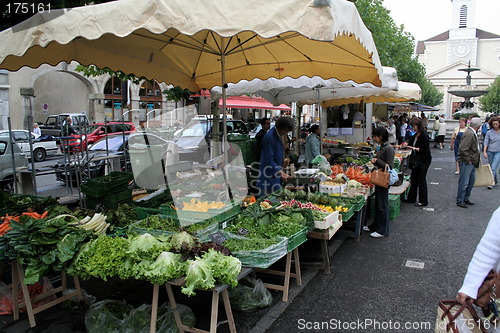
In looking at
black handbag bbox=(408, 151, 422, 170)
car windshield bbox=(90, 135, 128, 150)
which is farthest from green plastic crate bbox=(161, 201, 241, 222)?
car windshield bbox=(90, 135, 128, 150)

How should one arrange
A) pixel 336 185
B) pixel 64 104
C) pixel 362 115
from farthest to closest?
1. pixel 64 104
2. pixel 362 115
3. pixel 336 185

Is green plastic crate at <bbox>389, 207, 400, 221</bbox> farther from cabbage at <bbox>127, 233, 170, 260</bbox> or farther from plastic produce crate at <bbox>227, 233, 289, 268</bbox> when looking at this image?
cabbage at <bbox>127, 233, 170, 260</bbox>

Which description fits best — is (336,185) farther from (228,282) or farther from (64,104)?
(64,104)

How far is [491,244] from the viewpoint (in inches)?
86.4

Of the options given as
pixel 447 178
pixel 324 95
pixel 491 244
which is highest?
pixel 324 95

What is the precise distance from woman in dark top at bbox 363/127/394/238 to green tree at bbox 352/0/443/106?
1324 cm

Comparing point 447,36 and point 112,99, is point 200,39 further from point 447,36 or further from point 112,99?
point 447,36

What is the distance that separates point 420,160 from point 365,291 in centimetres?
507

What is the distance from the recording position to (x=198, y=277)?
10.1 feet

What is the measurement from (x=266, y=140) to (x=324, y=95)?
5726 mm

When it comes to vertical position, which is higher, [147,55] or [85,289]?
[147,55]

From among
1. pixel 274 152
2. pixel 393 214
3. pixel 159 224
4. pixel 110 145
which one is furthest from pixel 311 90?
pixel 159 224

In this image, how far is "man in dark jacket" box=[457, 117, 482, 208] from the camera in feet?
27.8

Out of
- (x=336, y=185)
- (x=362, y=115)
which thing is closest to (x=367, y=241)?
(x=336, y=185)
